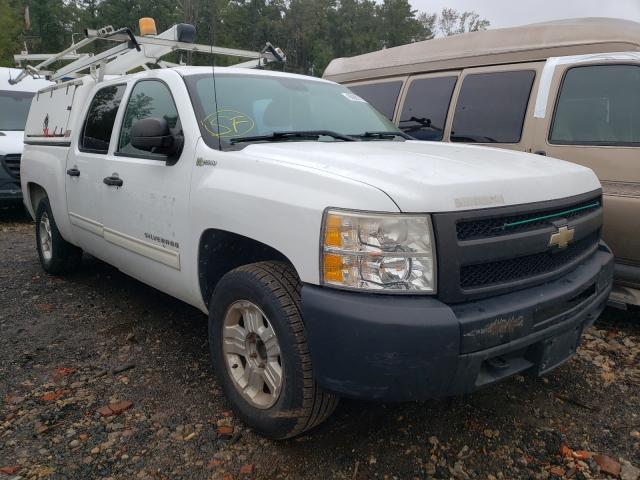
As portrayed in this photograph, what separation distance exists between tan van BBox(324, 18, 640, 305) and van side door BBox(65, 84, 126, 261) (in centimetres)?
285

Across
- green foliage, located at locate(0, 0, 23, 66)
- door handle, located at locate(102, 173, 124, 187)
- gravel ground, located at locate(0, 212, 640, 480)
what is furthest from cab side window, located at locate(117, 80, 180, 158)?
green foliage, located at locate(0, 0, 23, 66)

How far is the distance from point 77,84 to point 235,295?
323cm

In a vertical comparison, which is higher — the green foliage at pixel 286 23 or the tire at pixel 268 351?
the green foliage at pixel 286 23

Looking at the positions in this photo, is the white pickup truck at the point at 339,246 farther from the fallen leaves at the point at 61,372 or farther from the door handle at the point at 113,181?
the fallen leaves at the point at 61,372

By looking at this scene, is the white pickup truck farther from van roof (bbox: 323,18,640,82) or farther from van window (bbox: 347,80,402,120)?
van window (bbox: 347,80,402,120)

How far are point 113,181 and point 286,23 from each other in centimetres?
2354

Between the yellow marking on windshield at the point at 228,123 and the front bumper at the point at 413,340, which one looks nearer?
the front bumper at the point at 413,340

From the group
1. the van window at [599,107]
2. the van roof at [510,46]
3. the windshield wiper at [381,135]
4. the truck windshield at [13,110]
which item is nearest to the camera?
the windshield wiper at [381,135]

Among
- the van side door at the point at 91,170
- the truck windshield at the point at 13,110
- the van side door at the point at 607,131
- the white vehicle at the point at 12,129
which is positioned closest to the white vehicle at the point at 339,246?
the van side door at the point at 91,170

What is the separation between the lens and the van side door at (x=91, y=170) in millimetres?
3819

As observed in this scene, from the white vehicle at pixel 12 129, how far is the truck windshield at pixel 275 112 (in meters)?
6.64

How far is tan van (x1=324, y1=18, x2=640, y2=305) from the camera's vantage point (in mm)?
3674

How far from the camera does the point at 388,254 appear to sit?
196cm

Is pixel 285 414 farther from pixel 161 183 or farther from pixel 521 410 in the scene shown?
pixel 161 183
